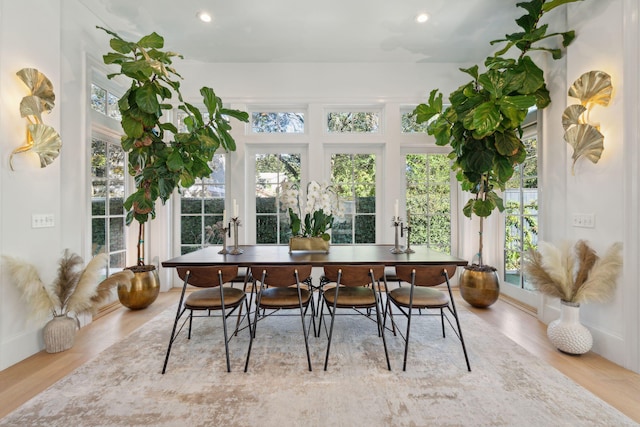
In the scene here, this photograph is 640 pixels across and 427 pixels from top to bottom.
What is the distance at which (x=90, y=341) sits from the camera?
2.55 meters

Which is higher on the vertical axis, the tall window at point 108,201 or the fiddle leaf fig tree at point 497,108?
the fiddle leaf fig tree at point 497,108

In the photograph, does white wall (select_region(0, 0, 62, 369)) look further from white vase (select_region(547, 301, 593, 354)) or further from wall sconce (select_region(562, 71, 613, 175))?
wall sconce (select_region(562, 71, 613, 175))

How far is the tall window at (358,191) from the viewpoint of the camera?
428 centimetres

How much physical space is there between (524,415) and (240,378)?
→ 1.63 m

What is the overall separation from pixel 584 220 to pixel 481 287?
3.83 ft

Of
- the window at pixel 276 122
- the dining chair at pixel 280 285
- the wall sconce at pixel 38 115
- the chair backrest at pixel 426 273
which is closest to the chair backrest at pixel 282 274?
the dining chair at pixel 280 285

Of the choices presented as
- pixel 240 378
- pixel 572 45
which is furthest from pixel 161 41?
pixel 572 45

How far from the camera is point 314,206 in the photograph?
2.64 meters

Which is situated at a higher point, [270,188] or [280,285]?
[270,188]

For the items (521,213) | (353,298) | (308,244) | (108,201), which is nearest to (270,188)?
(308,244)

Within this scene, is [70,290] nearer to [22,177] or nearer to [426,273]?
[22,177]

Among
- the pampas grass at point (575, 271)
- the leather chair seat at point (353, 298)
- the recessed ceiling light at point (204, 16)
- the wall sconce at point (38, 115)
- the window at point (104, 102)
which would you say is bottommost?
the leather chair seat at point (353, 298)

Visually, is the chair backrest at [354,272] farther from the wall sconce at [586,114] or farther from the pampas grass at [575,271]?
the wall sconce at [586,114]

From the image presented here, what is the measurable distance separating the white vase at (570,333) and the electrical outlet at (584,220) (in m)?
0.64
